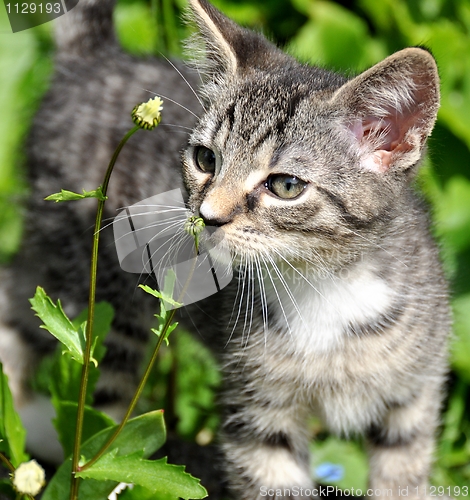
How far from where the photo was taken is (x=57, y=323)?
61.3 inches

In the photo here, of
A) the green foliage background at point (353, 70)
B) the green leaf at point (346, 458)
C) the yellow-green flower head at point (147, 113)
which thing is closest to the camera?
the yellow-green flower head at point (147, 113)

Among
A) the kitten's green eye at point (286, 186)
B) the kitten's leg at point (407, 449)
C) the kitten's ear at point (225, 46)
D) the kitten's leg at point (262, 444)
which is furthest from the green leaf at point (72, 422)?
the kitten's ear at point (225, 46)

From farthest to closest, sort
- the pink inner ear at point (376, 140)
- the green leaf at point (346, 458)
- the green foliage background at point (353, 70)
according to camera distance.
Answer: the green foliage background at point (353, 70), the green leaf at point (346, 458), the pink inner ear at point (376, 140)

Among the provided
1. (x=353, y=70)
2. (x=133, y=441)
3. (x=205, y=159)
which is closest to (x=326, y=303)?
(x=205, y=159)

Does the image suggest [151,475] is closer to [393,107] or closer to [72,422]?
[72,422]

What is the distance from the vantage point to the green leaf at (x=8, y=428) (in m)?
1.88

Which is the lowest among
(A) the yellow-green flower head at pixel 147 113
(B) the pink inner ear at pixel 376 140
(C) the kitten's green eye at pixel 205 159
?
(C) the kitten's green eye at pixel 205 159

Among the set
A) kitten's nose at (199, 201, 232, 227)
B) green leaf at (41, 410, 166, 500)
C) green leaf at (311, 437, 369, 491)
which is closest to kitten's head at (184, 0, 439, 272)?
kitten's nose at (199, 201, 232, 227)

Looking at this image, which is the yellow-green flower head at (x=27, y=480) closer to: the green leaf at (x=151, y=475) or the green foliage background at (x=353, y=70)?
the green leaf at (x=151, y=475)

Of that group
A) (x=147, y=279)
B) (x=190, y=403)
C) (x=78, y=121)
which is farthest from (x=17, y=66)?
(x=190, y=403)

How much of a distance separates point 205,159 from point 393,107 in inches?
19.4

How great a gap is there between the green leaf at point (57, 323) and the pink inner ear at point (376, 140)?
799mm

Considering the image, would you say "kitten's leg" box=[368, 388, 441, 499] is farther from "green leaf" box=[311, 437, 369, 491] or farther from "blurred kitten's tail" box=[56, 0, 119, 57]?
"blurred kitten's tail" box=[56, 0, 119, 57]

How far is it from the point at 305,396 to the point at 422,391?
0.39 metres
